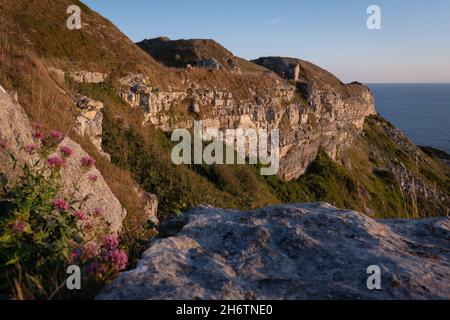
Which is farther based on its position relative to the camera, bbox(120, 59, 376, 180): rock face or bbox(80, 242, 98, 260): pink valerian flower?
bbox(120, 59, 376, 180): rock face

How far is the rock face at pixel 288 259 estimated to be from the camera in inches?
112

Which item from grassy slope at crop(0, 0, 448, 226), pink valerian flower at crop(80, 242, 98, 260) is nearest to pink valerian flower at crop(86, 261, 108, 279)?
pink valerian flower at crop(80, 242, 98, 260)

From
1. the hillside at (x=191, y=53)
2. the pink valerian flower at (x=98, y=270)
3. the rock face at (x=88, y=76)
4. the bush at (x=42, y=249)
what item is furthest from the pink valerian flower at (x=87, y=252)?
the hillside at (x=191, y=53)

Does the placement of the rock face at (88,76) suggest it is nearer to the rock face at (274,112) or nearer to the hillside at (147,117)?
the hillside at (147,117)

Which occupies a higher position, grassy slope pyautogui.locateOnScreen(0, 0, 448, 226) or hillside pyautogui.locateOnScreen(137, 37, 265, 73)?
hillside pyautogui.locateOnScreen(137, 37, 265, 73)

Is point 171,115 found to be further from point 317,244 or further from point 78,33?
point 317,244

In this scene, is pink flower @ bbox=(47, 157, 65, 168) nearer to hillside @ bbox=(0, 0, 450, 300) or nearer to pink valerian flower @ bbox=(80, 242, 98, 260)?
hillside @ bbox=(0, 0, 450, 300)

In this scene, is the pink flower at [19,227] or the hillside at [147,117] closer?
the pink flower at [19,227]

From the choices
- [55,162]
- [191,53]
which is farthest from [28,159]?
[191,53]

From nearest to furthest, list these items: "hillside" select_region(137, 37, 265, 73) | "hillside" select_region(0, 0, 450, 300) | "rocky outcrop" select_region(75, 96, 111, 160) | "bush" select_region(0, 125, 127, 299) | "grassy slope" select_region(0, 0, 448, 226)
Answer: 1. "bush" select_region(0, 125, 127, 299)
2. "hillside" select_region(0, 0, 450, 300)
3. "grassy slope" select_region(0, 0, 448, 226)
4. "rocky outcrop" select_region(75, 96, 111, 160)
5. "hillside" select_region(137, 37, 265, 73)

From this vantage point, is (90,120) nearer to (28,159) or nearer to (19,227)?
(28,159)

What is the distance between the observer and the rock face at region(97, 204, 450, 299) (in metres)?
2.84

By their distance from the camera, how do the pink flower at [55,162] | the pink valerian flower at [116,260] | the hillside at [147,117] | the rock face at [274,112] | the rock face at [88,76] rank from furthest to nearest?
the rock face at [274,112], the rock face at [88,76], the hillside at [147,117], the pink flower at [55,162], the pink valerian flower at [116,260]
